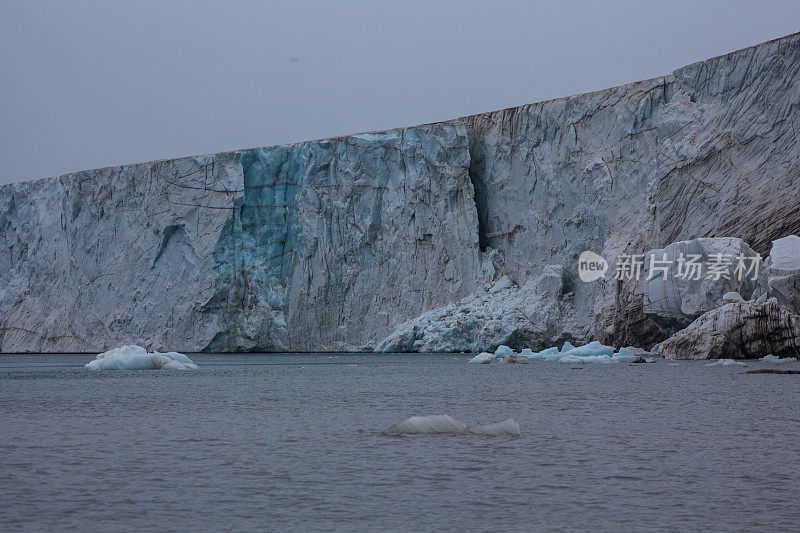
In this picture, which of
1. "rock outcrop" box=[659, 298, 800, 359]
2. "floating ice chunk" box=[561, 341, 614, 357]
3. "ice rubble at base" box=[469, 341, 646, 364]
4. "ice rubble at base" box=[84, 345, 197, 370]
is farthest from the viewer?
"floating ice chunk" box=[561, 341, 614, 357]

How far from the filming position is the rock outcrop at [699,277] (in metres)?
20.2

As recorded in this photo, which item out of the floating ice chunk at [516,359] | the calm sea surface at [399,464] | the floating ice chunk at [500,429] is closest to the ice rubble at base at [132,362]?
the floating ice chunk at [516,359]

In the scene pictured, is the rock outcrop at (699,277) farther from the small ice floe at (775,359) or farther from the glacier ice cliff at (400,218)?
the small ice floe at (775,359)

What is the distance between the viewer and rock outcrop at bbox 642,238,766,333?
66.4ft

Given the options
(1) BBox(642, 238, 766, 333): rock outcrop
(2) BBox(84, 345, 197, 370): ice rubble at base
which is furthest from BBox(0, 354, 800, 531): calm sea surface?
(1) BBox(642, 238, 766, 333): rock outcrop

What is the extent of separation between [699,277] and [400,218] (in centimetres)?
1259

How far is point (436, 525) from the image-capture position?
356 cm

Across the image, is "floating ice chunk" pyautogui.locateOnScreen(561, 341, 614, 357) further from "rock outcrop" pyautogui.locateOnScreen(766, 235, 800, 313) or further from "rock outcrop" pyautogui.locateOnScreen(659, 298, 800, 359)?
"rock outcrop" pyautogui.locateOnScreen(766, 235, 800, 313)

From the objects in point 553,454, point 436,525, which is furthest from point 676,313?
point 436,525

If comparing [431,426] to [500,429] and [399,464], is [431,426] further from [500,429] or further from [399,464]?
[399,464]

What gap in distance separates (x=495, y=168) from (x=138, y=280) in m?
14.1

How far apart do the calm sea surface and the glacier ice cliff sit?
1535cm

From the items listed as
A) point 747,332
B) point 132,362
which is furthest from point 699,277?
point 132,362

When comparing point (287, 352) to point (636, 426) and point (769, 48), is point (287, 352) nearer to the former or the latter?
point (769, 48)
